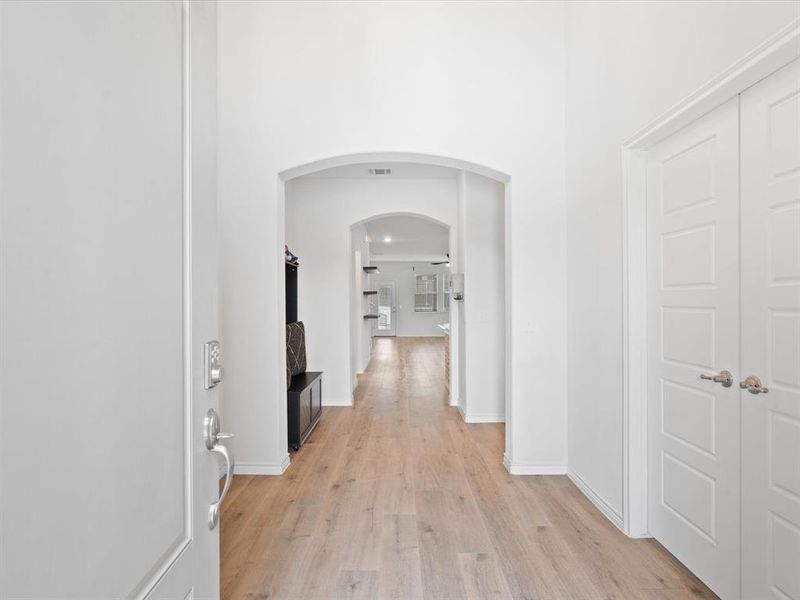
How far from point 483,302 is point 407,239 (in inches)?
266

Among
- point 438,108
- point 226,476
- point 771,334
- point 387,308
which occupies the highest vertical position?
point 438,108

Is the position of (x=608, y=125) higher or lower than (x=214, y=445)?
higher

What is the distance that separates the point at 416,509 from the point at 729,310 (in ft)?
Answer: 6.55

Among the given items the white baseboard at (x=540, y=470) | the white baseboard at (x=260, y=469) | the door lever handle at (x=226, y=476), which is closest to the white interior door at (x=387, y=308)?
the white baseboard at (x=260, y=469)

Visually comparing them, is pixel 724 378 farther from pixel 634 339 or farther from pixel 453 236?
pixel 453 236

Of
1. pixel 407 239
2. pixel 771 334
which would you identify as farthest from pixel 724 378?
pixel 407 239

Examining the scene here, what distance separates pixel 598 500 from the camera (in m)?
2.80

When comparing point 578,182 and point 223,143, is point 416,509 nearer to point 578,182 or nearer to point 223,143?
point 578,182

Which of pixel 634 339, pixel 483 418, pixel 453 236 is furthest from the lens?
pixel 453 236

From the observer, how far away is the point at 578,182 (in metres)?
3.12

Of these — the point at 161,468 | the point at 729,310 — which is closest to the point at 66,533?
the point at 161,468

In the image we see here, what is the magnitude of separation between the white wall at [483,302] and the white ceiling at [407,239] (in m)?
1.86

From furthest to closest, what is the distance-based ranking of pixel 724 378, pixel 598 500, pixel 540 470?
pixel 540 470
pixel 598 500
pixel 724 378

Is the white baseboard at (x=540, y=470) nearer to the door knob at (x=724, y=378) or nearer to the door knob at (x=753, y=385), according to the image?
the door knob at (x=724, y=378)
